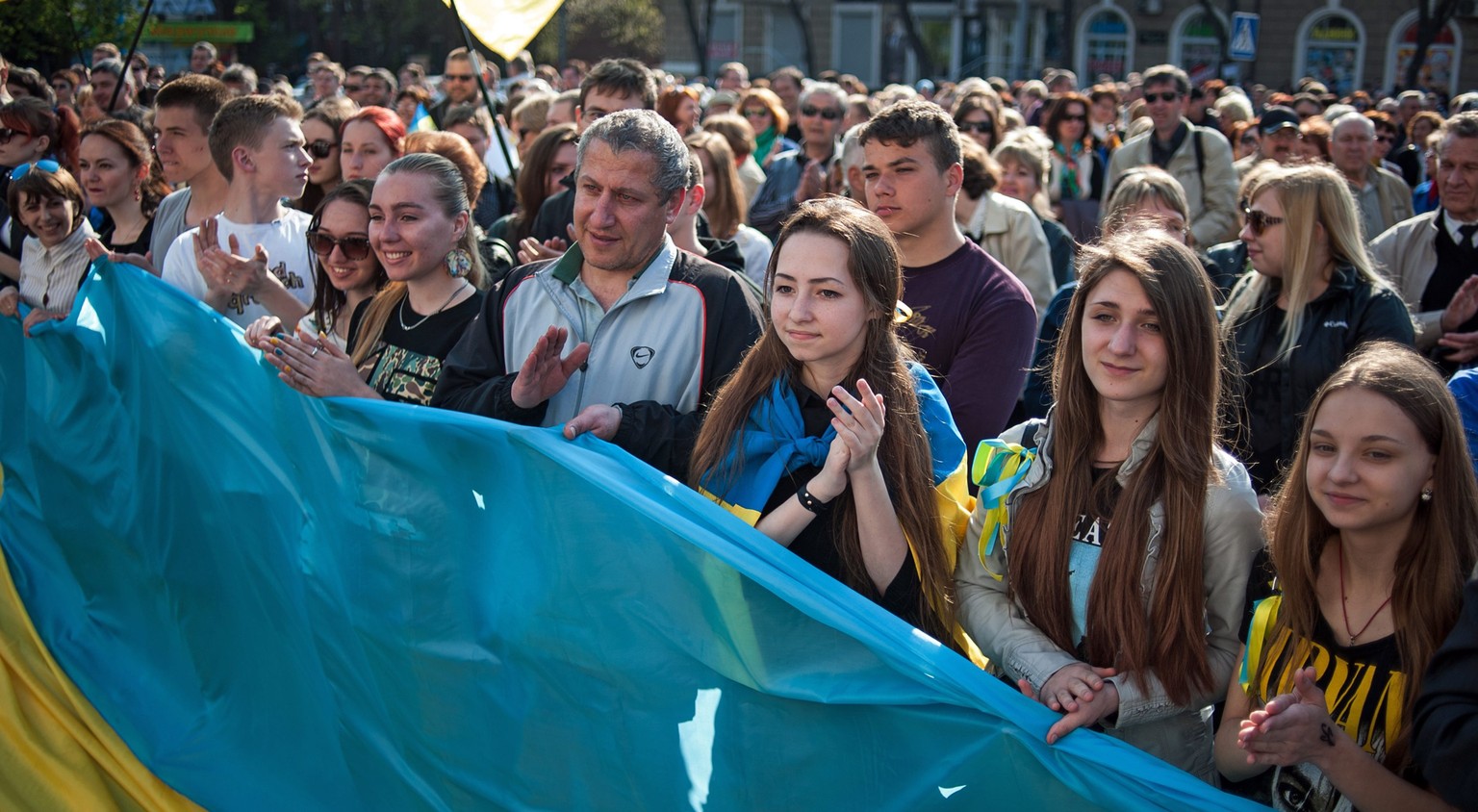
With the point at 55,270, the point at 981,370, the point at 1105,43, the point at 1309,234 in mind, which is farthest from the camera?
the point at 1105,43

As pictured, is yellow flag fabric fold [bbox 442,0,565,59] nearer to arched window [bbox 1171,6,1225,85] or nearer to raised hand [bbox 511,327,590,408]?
raised hand [bbox 511,327,590,408]

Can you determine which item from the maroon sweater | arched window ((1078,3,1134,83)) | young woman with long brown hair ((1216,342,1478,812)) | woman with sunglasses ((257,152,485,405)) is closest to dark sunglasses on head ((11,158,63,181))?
woman with sunglasses ((257,152,485,405))

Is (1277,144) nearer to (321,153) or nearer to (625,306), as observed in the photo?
(321,153)

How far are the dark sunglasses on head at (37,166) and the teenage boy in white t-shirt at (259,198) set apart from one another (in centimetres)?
112

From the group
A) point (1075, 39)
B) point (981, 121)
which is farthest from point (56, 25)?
point (1075, 39)

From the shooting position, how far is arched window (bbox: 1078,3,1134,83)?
147 ft

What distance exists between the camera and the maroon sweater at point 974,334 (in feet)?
11.9

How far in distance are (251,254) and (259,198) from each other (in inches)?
10.6

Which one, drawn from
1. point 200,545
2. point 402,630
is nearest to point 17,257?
point 200,545

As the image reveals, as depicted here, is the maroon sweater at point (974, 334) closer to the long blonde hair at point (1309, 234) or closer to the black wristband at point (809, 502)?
the long blonde hair at point (1309, 234)

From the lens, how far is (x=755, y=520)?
2.78m

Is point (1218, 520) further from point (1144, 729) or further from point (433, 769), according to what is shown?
point (433, 769)

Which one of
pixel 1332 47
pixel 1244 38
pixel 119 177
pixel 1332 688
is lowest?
pixel 1332 688

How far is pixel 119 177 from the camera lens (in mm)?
5523
